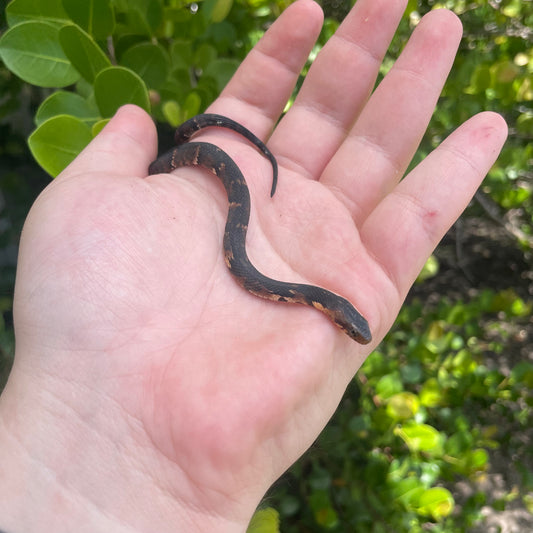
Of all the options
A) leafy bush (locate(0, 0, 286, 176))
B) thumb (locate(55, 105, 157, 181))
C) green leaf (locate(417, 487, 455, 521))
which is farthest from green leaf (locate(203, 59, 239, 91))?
green leaf (locate(417, 487, 455, 521))

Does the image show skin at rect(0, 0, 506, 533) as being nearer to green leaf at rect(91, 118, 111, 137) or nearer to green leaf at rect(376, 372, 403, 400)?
green leaf at rect(91, 118, 111, 137)

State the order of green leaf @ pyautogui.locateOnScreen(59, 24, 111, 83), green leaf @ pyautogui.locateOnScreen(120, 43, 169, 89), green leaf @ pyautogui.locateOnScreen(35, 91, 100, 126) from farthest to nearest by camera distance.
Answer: green leaf @ pyautogui.locateOnScreen(120, 43, 169, 89) → green leaf @ pyautogui.locateOnScreen(35, 91, 100, 126) → green leaf @ pyautogui.locateOnScreen(59, 24, 111, 83)

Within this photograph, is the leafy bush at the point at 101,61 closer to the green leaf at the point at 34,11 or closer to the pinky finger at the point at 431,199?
the green leaf at the point at 34,11

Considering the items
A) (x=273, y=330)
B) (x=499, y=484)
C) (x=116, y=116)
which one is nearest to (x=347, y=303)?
(x=273, y=330)

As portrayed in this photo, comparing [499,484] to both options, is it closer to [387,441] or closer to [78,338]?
[387,441]

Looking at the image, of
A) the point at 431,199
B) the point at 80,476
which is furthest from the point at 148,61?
the point at 80,476

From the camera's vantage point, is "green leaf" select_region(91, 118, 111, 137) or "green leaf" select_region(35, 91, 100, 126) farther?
"green leaf" select_region(91, 118, 111, 137)
